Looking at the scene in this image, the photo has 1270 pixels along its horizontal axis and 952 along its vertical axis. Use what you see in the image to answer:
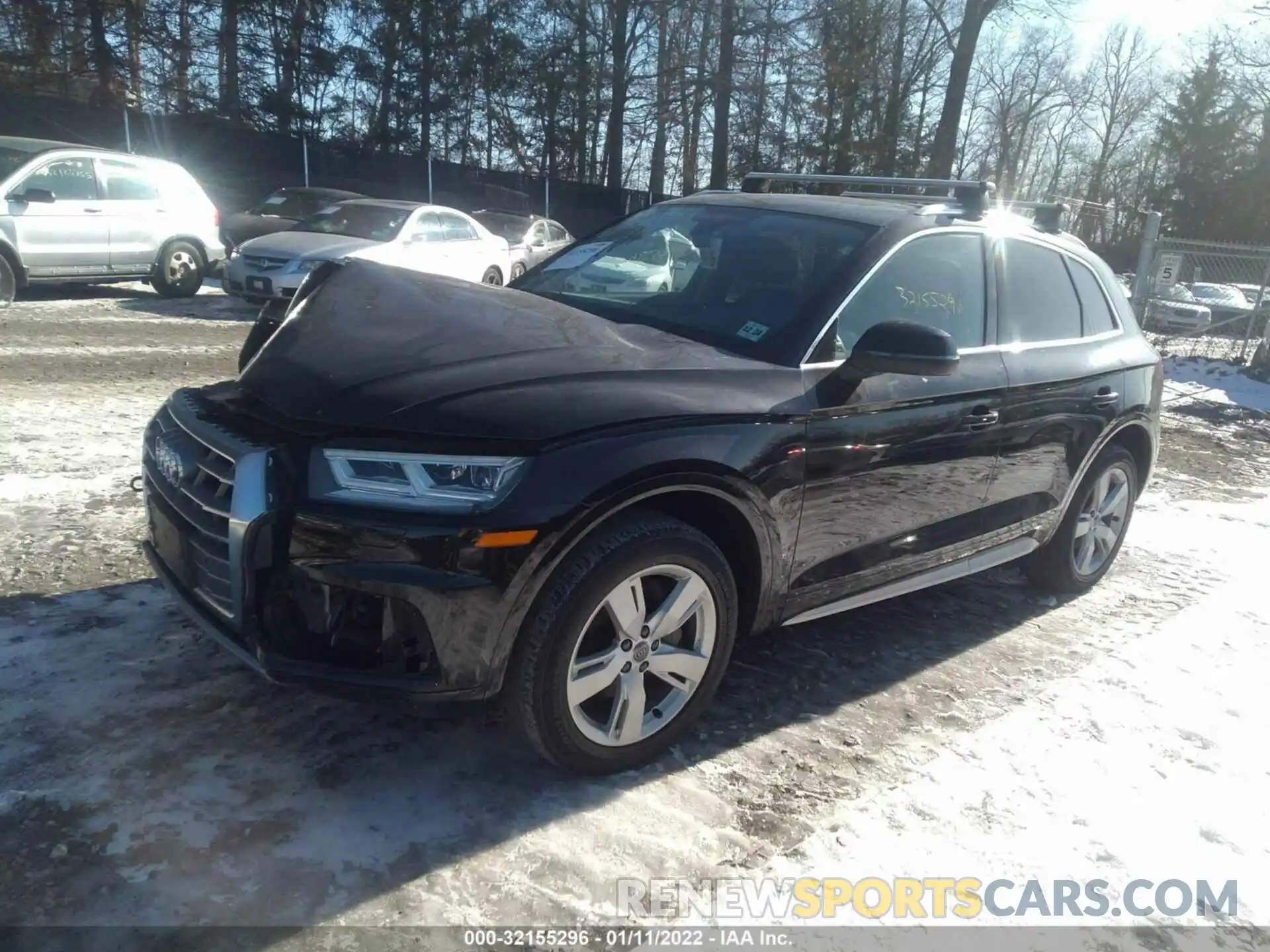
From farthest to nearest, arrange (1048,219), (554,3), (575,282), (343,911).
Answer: (554,3) < (1048,219) < (575,282) < (343,911)

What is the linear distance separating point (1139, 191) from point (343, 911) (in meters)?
60.8

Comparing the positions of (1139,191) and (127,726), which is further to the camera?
(1139,191)

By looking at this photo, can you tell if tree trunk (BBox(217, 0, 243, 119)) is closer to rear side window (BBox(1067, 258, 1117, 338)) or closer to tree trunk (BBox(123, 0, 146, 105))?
tree trunk (BBox(123, 0, 146, 105))

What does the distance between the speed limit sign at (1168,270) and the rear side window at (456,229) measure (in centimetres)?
1054

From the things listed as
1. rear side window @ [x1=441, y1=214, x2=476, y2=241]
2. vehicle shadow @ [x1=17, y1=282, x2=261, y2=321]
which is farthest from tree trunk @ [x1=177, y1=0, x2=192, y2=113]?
rear side window @ [x1=441, y1=214, x2=476, y2=241]

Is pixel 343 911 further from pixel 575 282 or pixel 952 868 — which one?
pixel 575 282

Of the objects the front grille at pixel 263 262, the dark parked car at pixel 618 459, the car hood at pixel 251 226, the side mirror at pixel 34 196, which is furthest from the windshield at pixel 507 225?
the dark parked car at pixel 618 459

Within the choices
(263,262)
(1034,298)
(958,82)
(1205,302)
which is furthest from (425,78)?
(1034,298)

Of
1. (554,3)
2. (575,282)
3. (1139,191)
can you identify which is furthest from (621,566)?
(1139,191)

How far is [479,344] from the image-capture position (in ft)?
10.2

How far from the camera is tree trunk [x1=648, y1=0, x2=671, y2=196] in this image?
31891 mm

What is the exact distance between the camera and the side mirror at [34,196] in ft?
35.0

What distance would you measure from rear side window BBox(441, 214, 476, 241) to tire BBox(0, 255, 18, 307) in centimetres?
528

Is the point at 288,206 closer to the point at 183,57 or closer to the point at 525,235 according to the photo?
the point at 525,235
